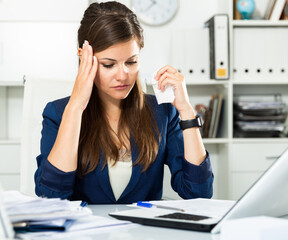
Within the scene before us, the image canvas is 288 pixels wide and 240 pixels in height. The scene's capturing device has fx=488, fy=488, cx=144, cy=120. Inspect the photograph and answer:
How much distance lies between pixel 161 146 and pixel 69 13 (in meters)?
1.48

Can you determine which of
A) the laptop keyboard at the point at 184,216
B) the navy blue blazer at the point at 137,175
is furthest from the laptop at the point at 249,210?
the navy blue blazer at the point at 137,175

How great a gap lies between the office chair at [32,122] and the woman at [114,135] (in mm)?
93

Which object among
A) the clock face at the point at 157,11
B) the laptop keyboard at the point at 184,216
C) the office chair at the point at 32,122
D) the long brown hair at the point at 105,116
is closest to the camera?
the laptop keyboard at the point at 184,216

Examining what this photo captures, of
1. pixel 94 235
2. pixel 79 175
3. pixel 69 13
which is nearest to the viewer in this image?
pixel 94 235

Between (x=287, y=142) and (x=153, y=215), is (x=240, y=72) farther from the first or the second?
(x=153, y=215)

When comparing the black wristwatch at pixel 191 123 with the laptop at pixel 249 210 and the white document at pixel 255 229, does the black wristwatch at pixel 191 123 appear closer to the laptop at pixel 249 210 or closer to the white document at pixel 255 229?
the laptop at pixel 249 210

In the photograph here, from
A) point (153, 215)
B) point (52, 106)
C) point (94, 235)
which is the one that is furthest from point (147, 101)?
point (94, 235)

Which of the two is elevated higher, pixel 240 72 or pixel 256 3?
pixel 256 3

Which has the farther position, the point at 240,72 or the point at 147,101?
the point at 240,72

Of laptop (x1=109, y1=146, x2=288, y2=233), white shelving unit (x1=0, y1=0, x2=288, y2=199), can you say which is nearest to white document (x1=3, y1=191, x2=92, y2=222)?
laptop (x1=109, y1=146, x2=288, y2=233)

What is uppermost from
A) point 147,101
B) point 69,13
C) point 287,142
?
point 69,13

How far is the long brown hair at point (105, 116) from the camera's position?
61.4 inches

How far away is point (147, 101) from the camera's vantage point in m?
1.79

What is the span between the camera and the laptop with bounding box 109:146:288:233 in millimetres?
850
